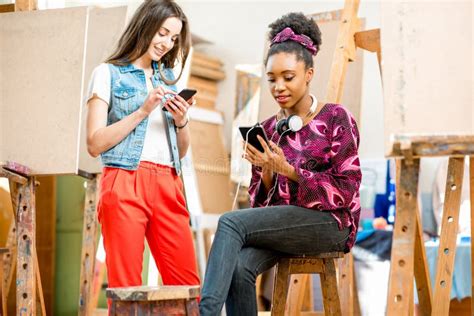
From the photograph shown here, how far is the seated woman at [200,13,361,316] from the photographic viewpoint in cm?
235

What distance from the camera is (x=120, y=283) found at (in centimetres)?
241

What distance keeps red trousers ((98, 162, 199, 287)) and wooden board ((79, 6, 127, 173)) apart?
1248 mm

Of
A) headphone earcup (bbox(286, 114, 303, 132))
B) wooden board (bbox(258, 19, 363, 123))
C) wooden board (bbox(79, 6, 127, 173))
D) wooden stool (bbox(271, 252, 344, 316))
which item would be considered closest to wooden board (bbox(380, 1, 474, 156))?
headphone earcup (bbox(286, 114, 303, 132))

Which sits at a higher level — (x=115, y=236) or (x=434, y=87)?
(x=434, y=87)

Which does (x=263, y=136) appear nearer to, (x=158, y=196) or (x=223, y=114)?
(x=158, y=196)

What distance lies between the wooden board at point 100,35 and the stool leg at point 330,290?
151 centimetres

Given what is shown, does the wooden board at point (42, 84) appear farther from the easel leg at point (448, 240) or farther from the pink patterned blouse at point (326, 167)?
the easel leg at point (448, 240)

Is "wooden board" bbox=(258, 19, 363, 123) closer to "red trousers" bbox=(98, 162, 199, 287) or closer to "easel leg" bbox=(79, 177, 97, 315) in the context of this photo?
"easel leg" bbox=(79, 177, 97, 315)

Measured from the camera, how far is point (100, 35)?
3.76m

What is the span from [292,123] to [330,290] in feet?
1.81

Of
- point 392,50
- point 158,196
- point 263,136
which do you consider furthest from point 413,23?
point 158,196

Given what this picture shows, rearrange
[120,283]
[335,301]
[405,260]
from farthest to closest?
[335,301], [120,283], [405,260]

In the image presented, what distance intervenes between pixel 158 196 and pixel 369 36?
118cm

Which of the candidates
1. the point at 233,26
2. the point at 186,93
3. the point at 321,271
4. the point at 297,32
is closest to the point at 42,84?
the point at 186,93
